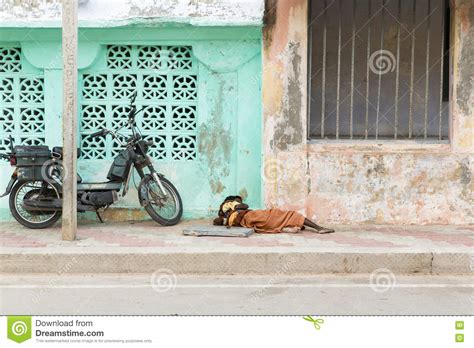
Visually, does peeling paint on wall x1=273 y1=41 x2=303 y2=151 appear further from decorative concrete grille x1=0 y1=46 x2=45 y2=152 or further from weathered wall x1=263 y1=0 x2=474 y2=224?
decorative concrete grille x1=0 y1=46 x2=45 y2=152

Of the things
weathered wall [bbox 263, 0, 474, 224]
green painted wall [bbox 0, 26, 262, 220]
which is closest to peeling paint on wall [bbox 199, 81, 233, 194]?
green painted wall [bbox 0, 26, 262, 220]

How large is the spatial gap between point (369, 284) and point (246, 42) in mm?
3349

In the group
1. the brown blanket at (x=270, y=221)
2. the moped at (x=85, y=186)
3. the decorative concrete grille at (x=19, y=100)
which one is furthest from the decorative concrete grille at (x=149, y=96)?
the brown blanket at (x=270, y=221)

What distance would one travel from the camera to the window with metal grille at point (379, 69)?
913 cm

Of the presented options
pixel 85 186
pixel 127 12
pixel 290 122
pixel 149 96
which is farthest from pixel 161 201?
pixel 127 12

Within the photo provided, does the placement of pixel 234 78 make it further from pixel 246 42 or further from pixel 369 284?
pixel 369 284

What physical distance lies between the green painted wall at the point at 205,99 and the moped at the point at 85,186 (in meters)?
0.34

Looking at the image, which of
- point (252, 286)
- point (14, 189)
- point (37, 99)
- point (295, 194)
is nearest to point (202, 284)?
point (252, 286)

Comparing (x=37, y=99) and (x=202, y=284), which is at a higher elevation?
(x=37, y=99)

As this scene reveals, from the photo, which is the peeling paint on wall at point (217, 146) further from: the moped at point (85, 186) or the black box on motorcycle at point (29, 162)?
the black box on motorcycle at point (29, 162)

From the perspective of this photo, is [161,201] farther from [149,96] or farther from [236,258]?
[236,258]

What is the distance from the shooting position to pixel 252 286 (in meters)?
6.79

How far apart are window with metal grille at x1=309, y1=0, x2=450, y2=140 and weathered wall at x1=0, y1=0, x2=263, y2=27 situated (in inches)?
42.8

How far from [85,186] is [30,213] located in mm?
670
